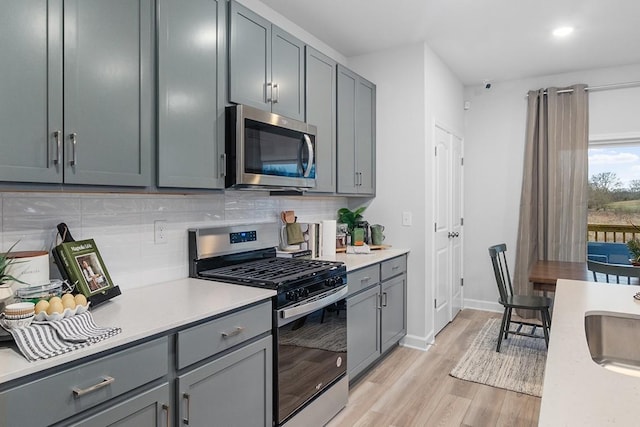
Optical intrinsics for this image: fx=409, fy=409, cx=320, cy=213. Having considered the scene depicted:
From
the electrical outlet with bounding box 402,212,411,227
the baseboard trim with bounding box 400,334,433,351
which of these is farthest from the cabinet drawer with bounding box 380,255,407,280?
the baseboard trim with bounding box 400,334,433,351

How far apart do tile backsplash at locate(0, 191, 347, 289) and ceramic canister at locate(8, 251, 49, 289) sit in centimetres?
17

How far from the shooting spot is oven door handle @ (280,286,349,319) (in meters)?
2.02

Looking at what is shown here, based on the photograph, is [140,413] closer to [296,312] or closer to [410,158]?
[296,312]

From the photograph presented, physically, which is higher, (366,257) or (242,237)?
(242,237)

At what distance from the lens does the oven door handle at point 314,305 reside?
6.64 feet

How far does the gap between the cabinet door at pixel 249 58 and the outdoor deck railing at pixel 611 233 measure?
3.86 m

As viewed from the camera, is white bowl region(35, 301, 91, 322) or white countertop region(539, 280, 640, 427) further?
white bowl region(35, 301, 91, 322)

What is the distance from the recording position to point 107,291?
1.71m

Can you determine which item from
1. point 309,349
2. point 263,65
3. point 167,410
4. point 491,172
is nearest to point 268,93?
point 263,65

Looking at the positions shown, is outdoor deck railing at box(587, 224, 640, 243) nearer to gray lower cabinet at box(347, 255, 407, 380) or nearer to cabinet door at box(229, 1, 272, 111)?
gray lower cabinet at box(347, 255, 407, 380)

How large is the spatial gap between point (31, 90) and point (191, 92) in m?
0.70

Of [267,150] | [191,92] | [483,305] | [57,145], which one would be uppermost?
[191,92]

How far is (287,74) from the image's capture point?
2621 millimetres

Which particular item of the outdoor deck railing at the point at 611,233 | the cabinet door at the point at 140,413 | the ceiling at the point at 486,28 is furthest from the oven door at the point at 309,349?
the outdoor deck railing at the point at 611,233
